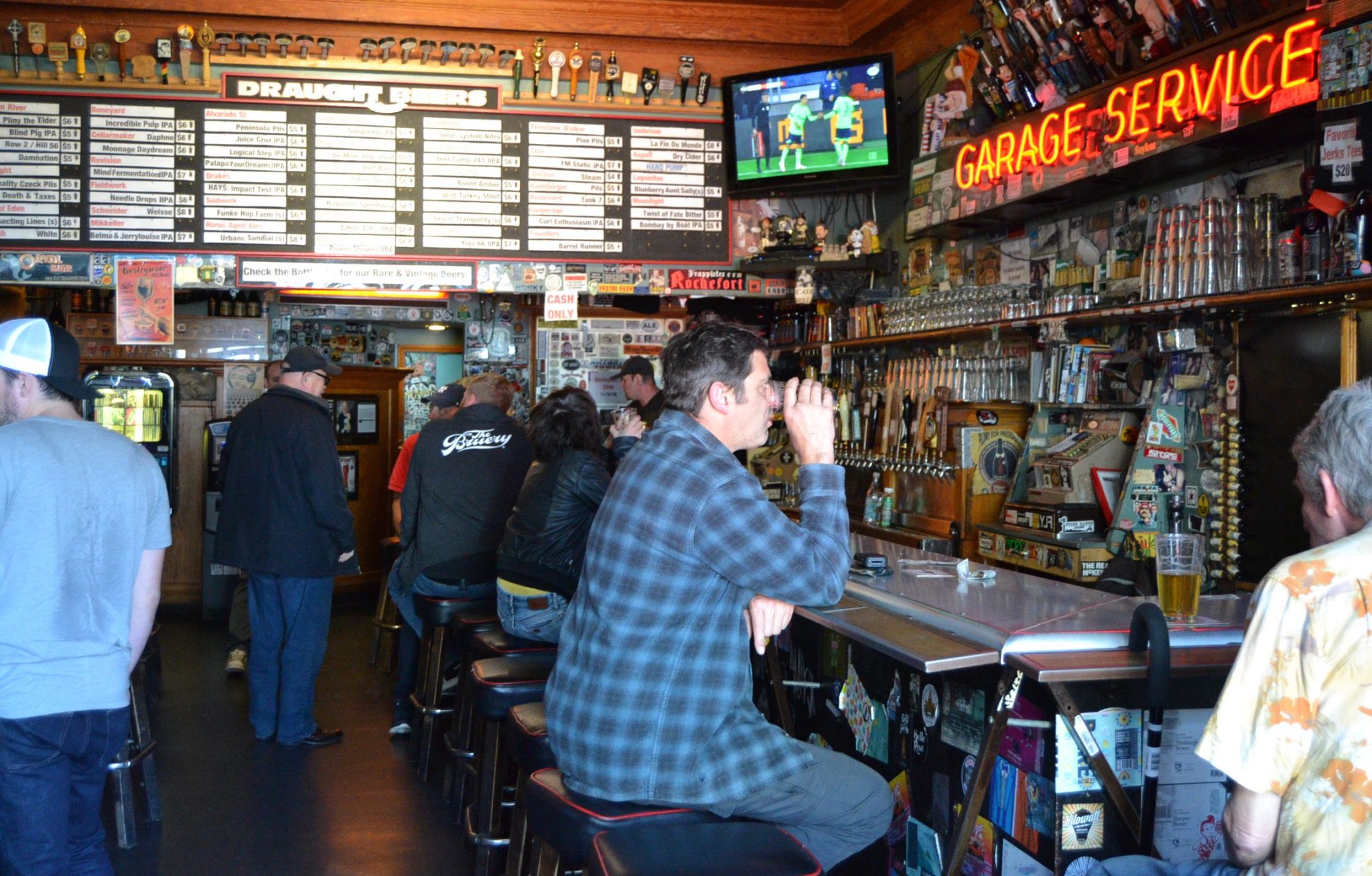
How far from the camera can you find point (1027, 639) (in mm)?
2213

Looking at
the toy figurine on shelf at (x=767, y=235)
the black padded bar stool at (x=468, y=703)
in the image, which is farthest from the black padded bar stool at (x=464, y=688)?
the toy figurine on shelf at (x=767, y=235)

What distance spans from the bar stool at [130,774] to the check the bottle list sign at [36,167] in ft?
9.14

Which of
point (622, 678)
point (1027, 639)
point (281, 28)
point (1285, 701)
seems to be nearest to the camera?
point (1285, 701)

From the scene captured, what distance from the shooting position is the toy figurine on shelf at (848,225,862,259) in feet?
20.3

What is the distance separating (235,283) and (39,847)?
410 cm

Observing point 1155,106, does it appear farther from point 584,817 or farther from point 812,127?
point 584,817

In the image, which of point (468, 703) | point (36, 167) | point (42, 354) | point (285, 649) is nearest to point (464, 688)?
point (468, 703)

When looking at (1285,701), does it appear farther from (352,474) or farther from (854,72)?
(352,474)

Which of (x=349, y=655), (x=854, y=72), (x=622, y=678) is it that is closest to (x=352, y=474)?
(x=349, y=655)

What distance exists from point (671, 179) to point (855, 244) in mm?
1085

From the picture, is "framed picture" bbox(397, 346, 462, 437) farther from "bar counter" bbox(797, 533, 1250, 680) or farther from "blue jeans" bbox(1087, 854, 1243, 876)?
"blue jeans" bbox(1087, 854, 1243, 876)

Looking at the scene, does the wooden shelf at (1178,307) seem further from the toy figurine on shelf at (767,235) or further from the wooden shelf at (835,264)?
the toy figurine on shelf at (767,235)

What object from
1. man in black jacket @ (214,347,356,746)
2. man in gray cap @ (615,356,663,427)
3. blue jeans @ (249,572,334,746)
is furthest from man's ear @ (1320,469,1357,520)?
man in gray cap @ (615,356,663,427)

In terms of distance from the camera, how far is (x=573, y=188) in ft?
20.4
